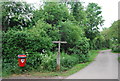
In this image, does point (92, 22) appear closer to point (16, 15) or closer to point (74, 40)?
point (74, 40)

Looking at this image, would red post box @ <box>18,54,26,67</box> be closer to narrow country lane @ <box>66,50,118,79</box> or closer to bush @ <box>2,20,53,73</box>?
bush @ <box>2,20,53,73</box>

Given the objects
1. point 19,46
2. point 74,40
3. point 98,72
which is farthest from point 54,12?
point 98,72

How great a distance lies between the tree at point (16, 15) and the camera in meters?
10.0

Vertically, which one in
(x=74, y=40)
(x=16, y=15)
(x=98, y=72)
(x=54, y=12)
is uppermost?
(x=54, y=12)

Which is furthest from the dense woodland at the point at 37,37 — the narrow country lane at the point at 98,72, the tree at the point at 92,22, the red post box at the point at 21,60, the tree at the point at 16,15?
the tree at the point at 92,22

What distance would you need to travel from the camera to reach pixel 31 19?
1139cm

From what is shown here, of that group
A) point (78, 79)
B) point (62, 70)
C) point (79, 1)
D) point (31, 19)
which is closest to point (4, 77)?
point (62, 70)

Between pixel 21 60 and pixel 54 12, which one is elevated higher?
pixel 54 12

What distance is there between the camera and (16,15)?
1023 centimetres

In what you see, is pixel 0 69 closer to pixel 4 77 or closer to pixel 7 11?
pixel 4 77

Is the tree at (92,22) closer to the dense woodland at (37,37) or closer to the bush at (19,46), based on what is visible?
the dense woodland at (37,37)

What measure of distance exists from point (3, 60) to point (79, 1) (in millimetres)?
11667

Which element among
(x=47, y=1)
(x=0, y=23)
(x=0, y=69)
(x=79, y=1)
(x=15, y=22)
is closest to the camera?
(x=0, y=69)

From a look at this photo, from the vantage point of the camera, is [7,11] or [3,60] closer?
[3,60]
